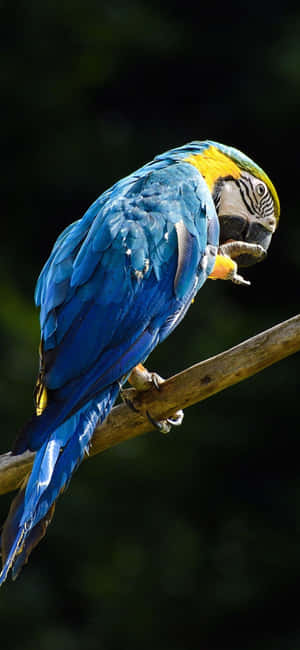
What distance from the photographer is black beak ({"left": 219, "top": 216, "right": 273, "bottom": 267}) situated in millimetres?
2277

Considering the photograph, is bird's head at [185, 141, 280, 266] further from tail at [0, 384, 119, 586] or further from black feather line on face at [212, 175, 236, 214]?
tail at [0, 384, 119, 586]

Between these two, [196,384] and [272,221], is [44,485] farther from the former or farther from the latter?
[272,221]

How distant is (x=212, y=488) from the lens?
4.52 metres

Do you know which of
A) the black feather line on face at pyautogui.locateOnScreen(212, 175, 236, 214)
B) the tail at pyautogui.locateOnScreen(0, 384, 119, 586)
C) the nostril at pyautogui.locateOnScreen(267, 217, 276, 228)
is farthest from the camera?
the nostril at pyautogui.locateOnScreen(267, 217, 276, 228)

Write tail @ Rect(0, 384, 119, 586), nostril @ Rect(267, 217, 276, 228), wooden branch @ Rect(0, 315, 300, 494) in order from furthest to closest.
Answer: nostril @ Rect(267, 217, 276, 228) → wooden branch @ Rect(0, 315, 300, 494) → tail @ Rect(0, 384, 119, 586)

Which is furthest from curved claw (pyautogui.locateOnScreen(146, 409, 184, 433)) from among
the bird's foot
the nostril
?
the nostril

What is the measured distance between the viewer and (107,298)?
1882 millimetres

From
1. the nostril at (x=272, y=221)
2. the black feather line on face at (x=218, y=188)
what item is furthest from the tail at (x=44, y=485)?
the nostril at (x=272, y=221)

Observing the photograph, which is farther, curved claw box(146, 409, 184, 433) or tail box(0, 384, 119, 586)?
curved claw box(146, 409, 184, 433)

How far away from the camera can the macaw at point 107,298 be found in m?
1.76

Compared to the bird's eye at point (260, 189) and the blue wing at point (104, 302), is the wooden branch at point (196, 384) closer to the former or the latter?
the blue wing at point (104, 302)

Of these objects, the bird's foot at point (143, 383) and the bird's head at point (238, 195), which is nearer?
the bird's foot at point (143, 383)

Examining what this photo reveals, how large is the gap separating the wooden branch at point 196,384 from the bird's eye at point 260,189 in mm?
479

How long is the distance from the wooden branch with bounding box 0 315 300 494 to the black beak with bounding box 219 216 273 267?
0.43 meters
